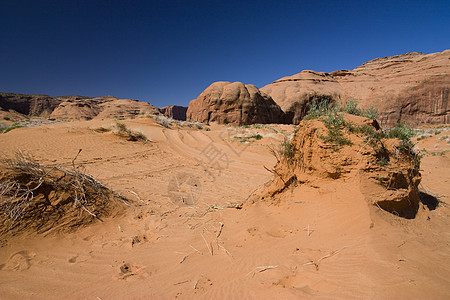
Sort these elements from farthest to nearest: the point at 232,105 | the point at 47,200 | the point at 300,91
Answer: the point at 300,91
the point at 232,105
the point at 47,200

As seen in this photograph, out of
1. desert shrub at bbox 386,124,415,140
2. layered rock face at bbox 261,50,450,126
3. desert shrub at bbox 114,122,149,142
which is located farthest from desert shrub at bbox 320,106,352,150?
layered rock face at bbox 261,50,450,126

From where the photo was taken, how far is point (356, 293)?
1579 mm

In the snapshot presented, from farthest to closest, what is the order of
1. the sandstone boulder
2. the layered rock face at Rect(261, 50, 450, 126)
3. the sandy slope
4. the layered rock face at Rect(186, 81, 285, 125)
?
the sandstone boulder < the layered rock face at Rect(261, 50, 450, 126) < the layered rock face at Rect(186, 81, 285, 125) < the sandy slope

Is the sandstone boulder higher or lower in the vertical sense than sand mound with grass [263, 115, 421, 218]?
higher

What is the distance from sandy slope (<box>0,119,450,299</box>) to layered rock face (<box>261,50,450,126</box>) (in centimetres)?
2482

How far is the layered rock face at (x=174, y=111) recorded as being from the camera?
75.9 m

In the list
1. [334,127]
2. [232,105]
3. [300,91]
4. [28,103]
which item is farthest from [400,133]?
[28,103]

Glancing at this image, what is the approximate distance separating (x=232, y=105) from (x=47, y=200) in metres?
22.4

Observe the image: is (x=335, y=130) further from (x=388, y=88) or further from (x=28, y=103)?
(x=28, y=103)

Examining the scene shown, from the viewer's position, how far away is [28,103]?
52375mm

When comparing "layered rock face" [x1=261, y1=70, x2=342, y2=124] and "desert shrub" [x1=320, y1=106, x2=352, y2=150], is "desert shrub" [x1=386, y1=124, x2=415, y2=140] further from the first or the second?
"layered rock face" [x1=261, y1=70, x2=342, y2=124]

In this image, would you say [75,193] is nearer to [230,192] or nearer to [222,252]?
[222,252]

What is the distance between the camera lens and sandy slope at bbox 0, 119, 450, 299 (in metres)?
1.79

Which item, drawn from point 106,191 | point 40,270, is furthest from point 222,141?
point 40,270
